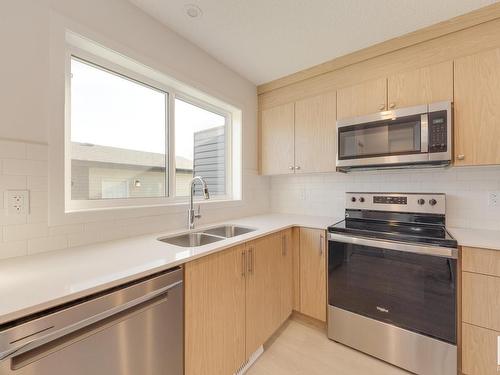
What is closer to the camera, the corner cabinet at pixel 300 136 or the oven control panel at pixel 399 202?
the oven control panel at pixel 399 202

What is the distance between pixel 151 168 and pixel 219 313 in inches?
46.0

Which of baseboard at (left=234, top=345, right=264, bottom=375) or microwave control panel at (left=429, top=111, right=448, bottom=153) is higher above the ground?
microwave control panel at (left=429, top=111, right=448, bottom=153)

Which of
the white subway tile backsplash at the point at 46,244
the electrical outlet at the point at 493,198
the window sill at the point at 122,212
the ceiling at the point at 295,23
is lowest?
the white subway tile backsplash at the point at 46,244

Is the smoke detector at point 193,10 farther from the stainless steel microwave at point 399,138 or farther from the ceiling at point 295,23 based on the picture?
the stainless steel microwave at point 399,138

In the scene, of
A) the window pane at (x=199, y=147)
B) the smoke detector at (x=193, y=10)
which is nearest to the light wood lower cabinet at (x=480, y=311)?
the window pane at (x=199, y=147)

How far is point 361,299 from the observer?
167cm

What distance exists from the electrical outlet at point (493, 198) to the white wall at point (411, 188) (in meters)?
0.01

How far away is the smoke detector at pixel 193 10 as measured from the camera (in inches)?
58.2

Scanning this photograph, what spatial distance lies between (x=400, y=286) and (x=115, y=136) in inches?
86.8

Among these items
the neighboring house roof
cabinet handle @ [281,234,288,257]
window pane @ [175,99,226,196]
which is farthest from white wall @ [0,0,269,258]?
cabinet handle @ [281,234,288,257]

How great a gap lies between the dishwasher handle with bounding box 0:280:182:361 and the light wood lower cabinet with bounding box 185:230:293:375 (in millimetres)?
190

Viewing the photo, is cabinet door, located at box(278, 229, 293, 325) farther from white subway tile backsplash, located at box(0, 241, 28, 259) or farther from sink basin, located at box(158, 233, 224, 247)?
white subway tile backsplash, located at box(0, 241, 28, 259)

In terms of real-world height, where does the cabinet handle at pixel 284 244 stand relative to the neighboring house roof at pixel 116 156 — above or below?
below

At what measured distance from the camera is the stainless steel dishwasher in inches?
26.0
